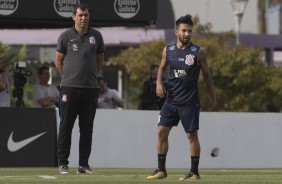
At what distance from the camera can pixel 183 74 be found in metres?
12.7

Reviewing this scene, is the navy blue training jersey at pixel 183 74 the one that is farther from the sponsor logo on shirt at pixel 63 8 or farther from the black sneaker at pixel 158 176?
the sponsor logo on shirt at pixel 63 8

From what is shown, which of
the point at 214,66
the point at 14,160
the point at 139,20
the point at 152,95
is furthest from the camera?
the point at 214,66

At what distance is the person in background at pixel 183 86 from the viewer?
12641mm

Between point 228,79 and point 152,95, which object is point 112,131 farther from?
point 228,79

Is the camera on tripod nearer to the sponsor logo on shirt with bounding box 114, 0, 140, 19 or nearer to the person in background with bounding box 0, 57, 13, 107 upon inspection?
the person in background with bounding box 0, 57, 13, 107

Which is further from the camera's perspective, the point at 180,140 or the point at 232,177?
the point at 180,140

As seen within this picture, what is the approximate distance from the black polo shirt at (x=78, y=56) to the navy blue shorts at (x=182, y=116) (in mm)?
1309

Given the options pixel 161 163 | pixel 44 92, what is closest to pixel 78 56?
pixel 161 163

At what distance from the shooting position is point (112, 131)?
18594mm

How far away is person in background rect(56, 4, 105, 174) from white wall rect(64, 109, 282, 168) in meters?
4.11

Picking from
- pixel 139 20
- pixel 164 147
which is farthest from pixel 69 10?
pixel 164 147

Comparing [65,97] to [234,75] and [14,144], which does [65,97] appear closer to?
[14,144]

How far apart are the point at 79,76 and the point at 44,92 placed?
5.49 meters

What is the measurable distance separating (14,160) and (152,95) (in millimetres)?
3651
